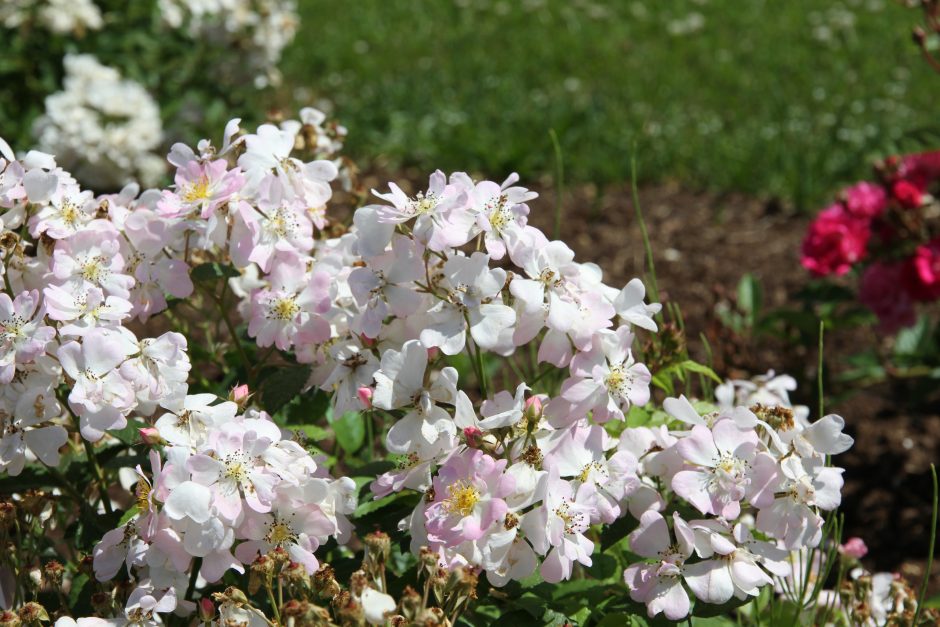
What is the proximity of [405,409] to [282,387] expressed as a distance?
8.8 inches

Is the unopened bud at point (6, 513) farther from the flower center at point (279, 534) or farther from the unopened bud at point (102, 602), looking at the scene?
the flower center at point (279, 534)

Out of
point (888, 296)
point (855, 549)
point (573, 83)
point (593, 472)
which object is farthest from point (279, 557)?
point (573, 83)

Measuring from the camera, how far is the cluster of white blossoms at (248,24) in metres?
3.96

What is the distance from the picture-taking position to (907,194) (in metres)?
2.80

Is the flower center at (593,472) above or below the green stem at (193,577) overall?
above

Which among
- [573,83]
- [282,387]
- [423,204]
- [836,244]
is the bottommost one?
[573,83]

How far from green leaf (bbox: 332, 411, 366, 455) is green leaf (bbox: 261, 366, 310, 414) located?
0.91ft

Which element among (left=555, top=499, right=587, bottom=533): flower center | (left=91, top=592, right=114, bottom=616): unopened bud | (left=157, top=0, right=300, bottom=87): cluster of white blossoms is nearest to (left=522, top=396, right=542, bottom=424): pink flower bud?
(left=555, top=499, right=587, bottom=533): flower center

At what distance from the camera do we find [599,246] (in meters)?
4.28

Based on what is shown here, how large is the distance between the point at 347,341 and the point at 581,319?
1.05 feet

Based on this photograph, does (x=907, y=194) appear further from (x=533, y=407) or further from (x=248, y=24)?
(x=248, y=24)

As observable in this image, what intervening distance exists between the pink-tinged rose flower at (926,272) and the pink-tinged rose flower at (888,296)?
2.0 inches

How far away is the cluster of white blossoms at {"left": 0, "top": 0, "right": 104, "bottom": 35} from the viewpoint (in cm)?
365

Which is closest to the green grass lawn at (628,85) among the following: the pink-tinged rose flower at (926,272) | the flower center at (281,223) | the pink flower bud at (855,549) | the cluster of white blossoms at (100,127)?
the pink-tinged rose flower at (926,272)
